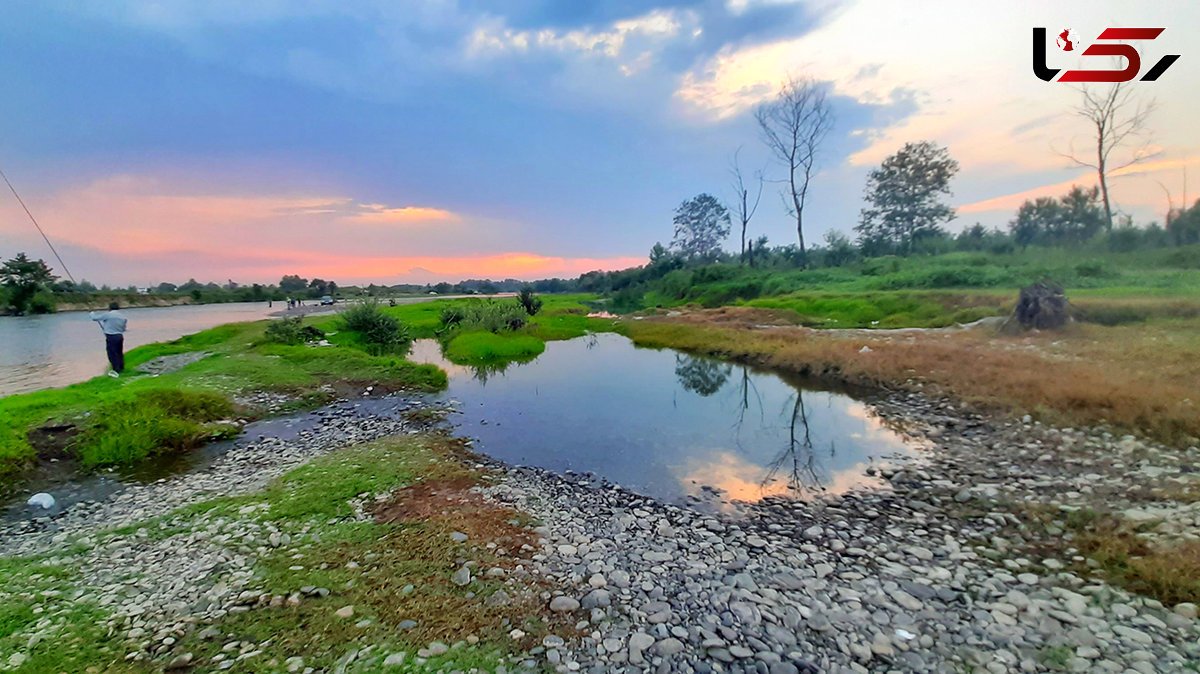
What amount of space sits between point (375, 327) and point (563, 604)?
2668 cm

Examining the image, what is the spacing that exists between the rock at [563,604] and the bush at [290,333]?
2465cm

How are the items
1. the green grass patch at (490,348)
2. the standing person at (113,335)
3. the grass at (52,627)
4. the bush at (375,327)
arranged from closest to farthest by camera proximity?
the grass at (52,627), the standing person at (113,335), the green grass patch at (490,348), the bush at (375,327)

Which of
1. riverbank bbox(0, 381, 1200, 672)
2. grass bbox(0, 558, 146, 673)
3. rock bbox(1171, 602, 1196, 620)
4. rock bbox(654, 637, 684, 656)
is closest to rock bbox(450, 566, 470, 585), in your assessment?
riverbank bbox(0, 381, 1200, 672)

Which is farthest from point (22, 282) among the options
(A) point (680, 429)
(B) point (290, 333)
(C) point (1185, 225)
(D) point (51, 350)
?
(C) point (1185, 225)

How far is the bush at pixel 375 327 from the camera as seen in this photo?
27328mm

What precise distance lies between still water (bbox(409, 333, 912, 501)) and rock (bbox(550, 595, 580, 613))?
3.36 meters

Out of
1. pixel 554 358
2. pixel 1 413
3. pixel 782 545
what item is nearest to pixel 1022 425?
pixel 782 545

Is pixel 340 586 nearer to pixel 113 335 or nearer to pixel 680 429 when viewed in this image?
pixel 680 429

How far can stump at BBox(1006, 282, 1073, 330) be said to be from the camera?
18703 mm

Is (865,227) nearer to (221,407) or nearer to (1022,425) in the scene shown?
(1022,425)

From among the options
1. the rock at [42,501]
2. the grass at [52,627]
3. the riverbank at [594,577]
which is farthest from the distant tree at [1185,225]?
the rock at [42,501]

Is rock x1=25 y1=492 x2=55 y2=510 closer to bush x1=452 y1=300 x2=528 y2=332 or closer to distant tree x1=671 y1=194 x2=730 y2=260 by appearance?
bush x1=452 y1=300 x2=528 y2=332

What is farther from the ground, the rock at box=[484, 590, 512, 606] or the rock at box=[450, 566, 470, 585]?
the rock at box=[450, 566, 470, 585]

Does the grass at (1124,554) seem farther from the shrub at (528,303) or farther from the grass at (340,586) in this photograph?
the shrub at (528,303)
